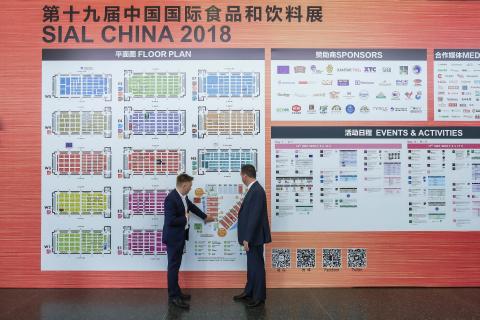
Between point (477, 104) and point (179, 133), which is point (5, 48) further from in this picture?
point (477, 104)

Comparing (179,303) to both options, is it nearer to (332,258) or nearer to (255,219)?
(255,219)

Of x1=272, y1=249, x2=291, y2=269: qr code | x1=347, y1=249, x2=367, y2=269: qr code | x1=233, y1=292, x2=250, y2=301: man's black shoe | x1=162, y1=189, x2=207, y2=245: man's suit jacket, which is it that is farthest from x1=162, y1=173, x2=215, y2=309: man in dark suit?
x1=347, y1=249, x2=367, y2=269: qr code

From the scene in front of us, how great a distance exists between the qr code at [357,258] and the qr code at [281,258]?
0.79 metres

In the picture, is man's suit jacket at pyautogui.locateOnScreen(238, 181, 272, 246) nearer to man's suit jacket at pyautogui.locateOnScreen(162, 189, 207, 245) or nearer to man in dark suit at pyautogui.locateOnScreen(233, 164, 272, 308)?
man in dark suit at pyautogui.locateOnScreen(233, 164, 272, 308)

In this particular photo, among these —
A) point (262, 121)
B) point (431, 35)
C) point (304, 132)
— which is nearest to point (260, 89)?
point (262, 121)

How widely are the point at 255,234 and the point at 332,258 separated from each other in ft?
4.47

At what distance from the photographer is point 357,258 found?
5.59 meters

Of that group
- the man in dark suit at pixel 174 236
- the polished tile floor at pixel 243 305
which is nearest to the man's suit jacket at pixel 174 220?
the man in dark suit at pixel 174 236

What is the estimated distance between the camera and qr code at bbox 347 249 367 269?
5586 millimetres

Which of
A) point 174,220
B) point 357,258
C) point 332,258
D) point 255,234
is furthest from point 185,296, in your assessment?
point 357,258

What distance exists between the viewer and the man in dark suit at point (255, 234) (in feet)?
15.8

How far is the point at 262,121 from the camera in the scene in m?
5.62

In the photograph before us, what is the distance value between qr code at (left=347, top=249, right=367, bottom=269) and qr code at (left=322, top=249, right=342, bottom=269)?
0.13 metres

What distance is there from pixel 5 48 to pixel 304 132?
13.3ft
